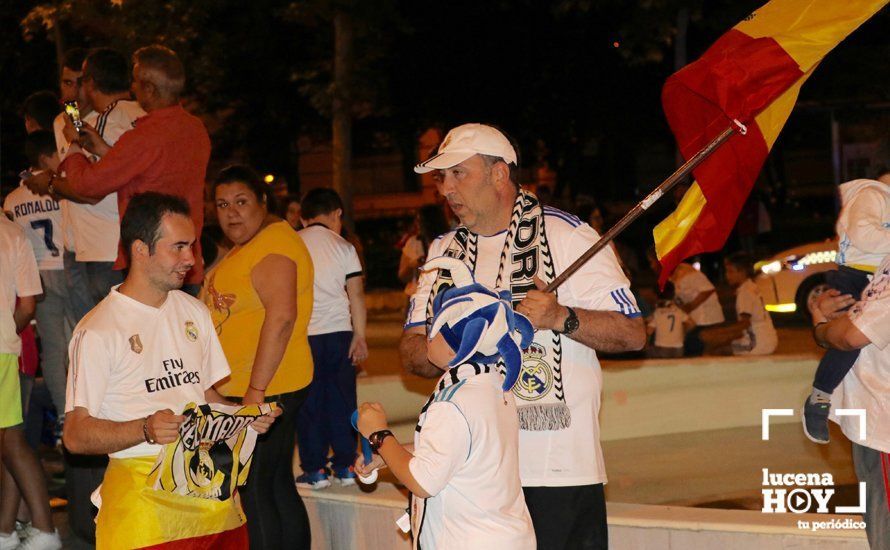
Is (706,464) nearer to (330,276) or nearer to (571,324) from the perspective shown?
(330,276)

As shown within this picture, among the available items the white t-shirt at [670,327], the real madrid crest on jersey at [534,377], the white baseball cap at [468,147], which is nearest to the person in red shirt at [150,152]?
the white baseball cap at [468,147]

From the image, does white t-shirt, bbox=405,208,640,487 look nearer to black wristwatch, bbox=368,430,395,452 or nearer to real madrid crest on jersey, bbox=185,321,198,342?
black wristwatch, bbox=368,430,395,452

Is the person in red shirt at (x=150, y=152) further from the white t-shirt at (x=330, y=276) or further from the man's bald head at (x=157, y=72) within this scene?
the white t-shirt at (x=330, y=276)

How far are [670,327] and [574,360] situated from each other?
7.86 m

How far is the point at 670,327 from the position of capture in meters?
12.5

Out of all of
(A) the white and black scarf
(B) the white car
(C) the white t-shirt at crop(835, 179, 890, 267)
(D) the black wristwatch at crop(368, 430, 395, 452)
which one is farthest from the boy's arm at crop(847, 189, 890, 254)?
(B) the white car

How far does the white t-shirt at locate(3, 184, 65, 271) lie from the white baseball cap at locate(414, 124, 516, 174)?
14.7 ft

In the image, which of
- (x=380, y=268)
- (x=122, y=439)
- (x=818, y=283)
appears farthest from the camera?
(x=380, y=268)

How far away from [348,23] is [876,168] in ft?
57.3

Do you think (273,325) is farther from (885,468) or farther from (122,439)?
(885,468)

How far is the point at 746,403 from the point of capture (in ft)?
37.0

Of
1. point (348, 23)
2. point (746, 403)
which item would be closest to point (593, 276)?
point (746, 403)

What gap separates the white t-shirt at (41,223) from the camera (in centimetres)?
859

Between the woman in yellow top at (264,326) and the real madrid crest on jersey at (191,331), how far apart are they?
3.67ft
